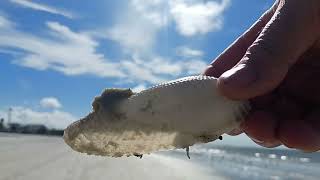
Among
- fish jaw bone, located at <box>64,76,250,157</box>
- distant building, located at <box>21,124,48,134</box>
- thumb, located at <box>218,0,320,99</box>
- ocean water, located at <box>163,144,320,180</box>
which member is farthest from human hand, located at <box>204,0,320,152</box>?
distant building, located at <box>21,124,48,134</box>

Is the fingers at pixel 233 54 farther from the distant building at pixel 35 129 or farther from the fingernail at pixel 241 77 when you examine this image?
the distant building at pixel 35 129

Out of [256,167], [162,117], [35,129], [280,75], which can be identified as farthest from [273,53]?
[35,129]

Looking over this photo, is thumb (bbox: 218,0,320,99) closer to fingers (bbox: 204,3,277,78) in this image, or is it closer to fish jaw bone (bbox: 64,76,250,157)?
fish jaw bone (bbox: 64,76,250,157)

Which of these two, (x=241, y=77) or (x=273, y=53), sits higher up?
(x=273, y=53)

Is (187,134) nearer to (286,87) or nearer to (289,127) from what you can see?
(289,127)

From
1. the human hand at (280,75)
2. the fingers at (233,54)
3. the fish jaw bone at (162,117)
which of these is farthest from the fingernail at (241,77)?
the fingers at (233,54)

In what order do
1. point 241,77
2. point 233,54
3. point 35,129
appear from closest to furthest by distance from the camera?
point 241,77 → point 233,54 → point 35,129

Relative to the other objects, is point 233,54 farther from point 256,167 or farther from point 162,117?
point 256,167
